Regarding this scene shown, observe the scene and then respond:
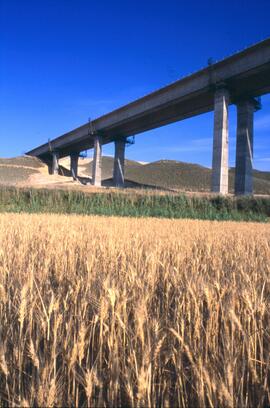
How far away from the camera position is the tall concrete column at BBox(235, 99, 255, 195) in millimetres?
28422

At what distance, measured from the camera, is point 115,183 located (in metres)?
48.4

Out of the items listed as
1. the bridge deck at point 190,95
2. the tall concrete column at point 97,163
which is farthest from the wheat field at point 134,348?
the tall concrete column at point 97,163

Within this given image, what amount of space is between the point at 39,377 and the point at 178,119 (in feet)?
131

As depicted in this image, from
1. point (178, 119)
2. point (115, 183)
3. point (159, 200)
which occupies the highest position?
point (178, 119)

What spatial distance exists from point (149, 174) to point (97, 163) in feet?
141

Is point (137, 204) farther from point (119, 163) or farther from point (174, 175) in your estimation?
point (174, 175)

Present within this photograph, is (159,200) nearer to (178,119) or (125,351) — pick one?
(125,351)

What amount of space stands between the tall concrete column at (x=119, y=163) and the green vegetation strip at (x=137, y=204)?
1166 inches

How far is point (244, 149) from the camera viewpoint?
94.7ft

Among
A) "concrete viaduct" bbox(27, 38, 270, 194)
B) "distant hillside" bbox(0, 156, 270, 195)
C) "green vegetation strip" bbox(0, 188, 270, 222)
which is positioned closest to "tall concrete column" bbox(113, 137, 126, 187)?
"distant hillside" bbox(0, 156, 270, 195)

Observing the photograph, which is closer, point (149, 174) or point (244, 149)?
point (244, 149)

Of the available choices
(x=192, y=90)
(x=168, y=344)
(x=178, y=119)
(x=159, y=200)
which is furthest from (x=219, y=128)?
(x=168, y=344)

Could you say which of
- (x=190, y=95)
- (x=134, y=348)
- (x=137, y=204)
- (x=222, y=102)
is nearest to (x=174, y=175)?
(x=190, y=95)

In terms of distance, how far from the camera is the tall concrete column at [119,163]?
1869 inches
